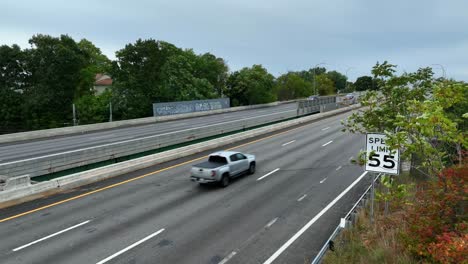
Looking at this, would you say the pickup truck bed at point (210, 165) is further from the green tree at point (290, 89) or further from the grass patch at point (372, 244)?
the green tree at point (290, 89)

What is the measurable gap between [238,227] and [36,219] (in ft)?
24.1

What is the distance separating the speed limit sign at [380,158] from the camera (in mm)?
9031

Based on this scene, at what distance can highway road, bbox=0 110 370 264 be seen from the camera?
30.4 feet

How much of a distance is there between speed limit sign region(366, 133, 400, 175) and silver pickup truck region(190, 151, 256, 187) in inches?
288

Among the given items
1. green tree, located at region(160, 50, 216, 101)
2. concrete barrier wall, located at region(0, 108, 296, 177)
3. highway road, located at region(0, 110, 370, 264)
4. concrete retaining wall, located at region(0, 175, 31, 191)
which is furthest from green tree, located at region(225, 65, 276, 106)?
concrete retaining wall, located at region(0, 175, 31, 191)

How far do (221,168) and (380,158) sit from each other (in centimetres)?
762

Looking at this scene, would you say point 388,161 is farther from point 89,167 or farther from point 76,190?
point 89,167

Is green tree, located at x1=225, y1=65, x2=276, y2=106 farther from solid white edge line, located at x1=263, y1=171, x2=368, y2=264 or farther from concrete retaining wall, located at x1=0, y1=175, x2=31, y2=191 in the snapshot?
concrete retaining wall, located at x1=0, y1=175, x2=31, y2=191

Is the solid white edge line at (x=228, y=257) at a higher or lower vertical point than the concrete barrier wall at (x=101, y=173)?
lower

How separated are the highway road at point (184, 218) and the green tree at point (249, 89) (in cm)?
5646

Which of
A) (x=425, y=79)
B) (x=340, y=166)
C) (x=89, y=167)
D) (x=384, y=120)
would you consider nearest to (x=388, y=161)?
(x=384, y=120)

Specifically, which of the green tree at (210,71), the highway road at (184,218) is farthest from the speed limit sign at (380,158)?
the green tree at (210,71)

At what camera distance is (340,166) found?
770 inches

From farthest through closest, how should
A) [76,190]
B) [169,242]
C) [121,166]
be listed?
[121,166] → [76,190] → [169,242]
